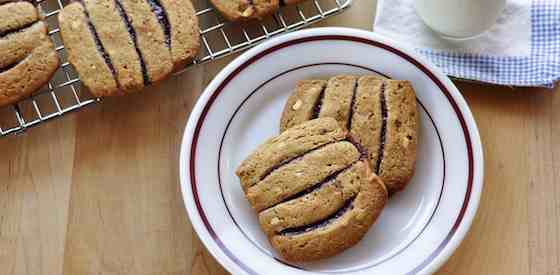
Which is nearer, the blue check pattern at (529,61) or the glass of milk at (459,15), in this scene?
the glass of milk at (459,15)

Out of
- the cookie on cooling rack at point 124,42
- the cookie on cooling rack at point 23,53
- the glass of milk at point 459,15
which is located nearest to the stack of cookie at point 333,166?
the glass of milk at point 459,15

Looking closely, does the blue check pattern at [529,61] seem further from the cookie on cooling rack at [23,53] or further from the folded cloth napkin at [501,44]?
the cookie on cooling rack at [23,53]

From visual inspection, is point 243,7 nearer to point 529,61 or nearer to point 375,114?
point 375,114

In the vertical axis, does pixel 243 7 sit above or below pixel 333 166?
above

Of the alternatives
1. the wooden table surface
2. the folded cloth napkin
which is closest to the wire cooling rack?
the wooden table surface

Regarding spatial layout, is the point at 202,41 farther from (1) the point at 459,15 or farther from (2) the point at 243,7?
(1) the point at 459,15

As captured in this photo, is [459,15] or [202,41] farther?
[202,41]

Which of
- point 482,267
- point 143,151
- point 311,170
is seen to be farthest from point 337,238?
point 143,151

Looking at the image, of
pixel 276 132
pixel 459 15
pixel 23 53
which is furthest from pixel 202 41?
pixel 459 15

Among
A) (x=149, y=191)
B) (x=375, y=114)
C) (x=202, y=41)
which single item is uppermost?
(x=202, y=41)
